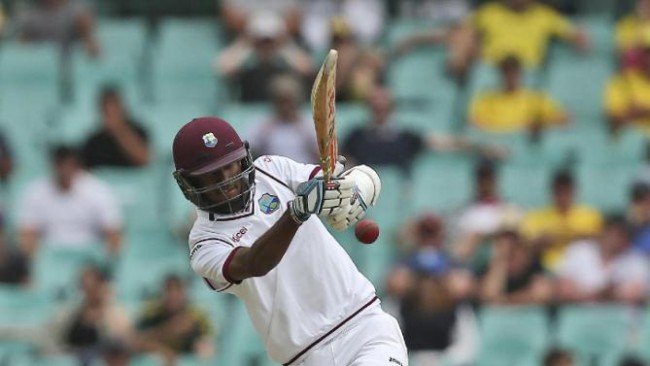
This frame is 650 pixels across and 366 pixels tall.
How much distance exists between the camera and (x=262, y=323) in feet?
20.8

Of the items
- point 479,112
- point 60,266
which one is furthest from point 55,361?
point 479,112

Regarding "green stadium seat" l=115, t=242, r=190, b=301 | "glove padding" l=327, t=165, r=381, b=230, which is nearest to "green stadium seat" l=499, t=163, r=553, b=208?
"green stadium seat" l=115, t=242, r=190, b=301

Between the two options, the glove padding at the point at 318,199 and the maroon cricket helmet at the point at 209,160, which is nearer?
the glove padding at the point at 318,199

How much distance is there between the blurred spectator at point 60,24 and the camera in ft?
43.7

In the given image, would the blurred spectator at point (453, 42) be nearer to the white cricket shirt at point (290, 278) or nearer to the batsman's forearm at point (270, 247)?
the white cricket shirt at point (290, 278)

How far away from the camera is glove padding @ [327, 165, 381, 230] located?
5.74 m

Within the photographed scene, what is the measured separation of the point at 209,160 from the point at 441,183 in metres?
6.28

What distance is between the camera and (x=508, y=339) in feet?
35.6

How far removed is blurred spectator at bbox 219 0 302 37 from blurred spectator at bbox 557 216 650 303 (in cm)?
346

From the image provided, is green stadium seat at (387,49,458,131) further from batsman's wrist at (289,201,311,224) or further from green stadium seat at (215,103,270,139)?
batsman's wrist at (289,201,311,224)

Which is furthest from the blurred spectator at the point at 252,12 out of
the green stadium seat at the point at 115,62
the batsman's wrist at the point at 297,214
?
the batsman's wrist at the point at 297,214

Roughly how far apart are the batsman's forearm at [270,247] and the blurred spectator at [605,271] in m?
5.73

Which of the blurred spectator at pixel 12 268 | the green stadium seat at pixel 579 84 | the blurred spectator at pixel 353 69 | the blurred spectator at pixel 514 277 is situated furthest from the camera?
the green stadium seat at pixel 579 84

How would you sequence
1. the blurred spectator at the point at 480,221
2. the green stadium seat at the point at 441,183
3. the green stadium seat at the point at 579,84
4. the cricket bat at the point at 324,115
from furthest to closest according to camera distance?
the green stadium seat at the point at 579,84
the green stadium seat at the point at 441,183
the blurred spectator at the point at 480,221
the cricket bat at the point at 324,115
